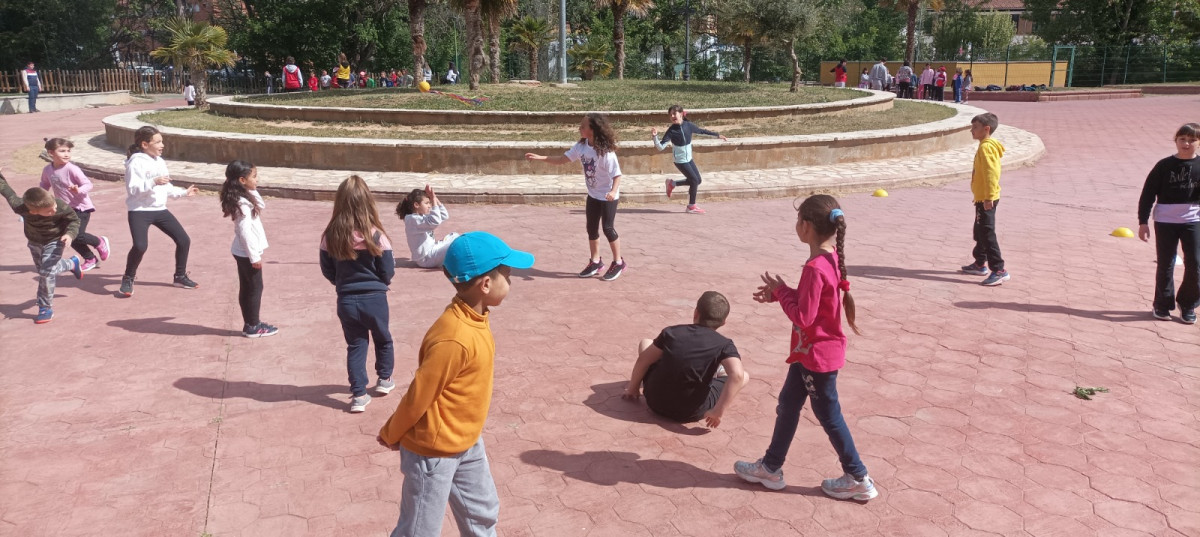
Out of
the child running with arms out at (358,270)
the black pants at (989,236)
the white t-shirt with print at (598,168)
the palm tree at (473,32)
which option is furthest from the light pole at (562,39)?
the child running with arms out at (358,270)

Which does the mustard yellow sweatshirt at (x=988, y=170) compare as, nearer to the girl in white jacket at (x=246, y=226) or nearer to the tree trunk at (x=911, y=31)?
the girl in white jacket at (x=246, y=226)

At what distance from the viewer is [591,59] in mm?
38938

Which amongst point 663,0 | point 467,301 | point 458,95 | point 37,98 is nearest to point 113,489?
point 467,301

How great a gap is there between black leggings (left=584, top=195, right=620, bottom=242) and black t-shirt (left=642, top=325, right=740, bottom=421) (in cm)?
318

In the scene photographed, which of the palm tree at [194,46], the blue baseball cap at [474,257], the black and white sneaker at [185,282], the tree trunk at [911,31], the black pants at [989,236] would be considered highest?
the tree trunk at [911,31]

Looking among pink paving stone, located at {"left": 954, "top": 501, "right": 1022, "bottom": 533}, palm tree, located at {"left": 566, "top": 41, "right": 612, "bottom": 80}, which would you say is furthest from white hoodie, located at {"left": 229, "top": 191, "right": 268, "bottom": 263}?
palm tree, located at {"left": 566, "top": 41, "right": 612, "bottom": 80}

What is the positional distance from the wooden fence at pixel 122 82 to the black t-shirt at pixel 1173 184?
39704mm

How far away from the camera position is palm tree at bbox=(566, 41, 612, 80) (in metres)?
38.7

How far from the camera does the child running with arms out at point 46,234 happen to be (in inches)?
258

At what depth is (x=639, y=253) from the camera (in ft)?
29.1

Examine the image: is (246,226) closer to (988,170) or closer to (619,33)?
(988,170)

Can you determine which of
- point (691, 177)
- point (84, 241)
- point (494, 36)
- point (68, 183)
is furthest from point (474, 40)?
point (68, 183)

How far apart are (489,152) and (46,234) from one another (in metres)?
7.66

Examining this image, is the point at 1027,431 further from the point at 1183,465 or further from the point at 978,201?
the point at 978,201
